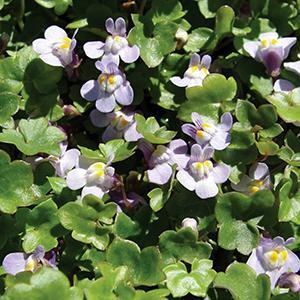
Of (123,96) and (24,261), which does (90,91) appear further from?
(24,261)

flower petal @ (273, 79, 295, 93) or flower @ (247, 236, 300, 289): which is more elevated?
flower petal @ (273, 79, 295, 93)

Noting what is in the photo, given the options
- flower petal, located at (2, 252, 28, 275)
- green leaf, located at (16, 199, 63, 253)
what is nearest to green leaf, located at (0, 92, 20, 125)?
green leaf, located at (16, 199, 63, 253)

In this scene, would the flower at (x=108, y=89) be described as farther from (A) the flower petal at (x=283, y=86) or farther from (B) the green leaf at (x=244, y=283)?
(B) the green leaf at (x=244, y=283)

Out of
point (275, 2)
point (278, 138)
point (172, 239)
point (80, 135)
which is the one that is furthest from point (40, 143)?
point (275, 2)

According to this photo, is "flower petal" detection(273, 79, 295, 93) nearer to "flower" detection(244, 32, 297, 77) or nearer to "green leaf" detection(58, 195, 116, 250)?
"flower" detection(244, 32, 297, 77)

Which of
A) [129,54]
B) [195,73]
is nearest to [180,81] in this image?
[195,73]

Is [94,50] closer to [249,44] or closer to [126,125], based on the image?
[126,125]

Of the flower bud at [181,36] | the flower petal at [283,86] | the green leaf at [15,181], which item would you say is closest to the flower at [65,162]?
the green leaf at [15,181]
